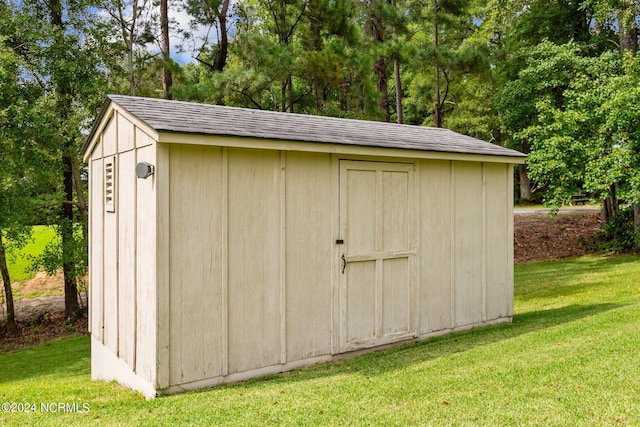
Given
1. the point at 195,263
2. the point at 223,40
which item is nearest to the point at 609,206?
the point at 223,40

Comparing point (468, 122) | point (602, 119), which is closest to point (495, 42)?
point (468, 122)

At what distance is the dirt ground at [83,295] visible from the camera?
44.1 feet

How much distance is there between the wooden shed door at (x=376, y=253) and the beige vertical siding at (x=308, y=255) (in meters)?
0.21

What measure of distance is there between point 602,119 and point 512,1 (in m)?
6.24

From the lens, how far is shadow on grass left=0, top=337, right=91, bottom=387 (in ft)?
28.3

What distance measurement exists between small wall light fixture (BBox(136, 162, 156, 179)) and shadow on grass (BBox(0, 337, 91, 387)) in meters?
4.70

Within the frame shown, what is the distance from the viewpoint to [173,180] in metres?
4.96

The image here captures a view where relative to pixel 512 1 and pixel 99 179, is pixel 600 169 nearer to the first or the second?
pixel 512 1

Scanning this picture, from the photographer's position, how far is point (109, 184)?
6.20 m

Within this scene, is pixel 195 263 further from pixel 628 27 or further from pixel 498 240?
pixel 628 27

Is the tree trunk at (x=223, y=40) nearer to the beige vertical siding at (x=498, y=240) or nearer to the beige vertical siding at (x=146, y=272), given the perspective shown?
the beige vertical siding at (x=498, y=240)

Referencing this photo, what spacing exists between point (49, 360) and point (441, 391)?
26.4ft

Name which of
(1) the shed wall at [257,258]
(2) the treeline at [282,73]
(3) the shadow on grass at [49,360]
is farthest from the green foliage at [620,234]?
(3) the shadow on grass at [49,360]

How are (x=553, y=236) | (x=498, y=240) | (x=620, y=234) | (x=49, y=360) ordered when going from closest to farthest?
(x=498, y=240)
(x=49, y=360)
(x=620, y=234)
(x=553, y=236)
